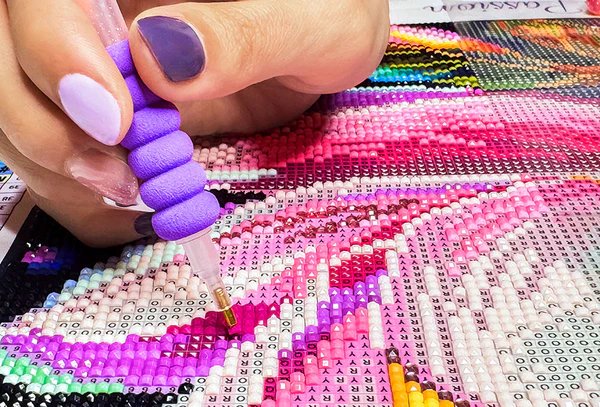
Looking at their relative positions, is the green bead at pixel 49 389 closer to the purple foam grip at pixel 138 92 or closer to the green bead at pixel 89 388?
the green bead at pixel 89 388

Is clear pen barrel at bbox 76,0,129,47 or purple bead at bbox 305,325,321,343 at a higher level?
clear pen barrel at bbox 76,0,129,47

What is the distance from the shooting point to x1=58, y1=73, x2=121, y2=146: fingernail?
30 cm

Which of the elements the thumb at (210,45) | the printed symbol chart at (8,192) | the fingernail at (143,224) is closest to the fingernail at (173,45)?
the thumb at (210,45)

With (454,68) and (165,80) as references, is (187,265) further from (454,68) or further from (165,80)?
(454,68)

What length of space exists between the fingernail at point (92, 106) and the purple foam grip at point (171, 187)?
3 cm

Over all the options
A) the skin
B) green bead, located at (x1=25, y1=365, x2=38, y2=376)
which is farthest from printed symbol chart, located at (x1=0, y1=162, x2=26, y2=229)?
green bead, located at (x1=25, y1=365, x2=38, y2=376)

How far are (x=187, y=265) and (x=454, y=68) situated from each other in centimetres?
37

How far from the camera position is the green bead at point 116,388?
1.19 ft

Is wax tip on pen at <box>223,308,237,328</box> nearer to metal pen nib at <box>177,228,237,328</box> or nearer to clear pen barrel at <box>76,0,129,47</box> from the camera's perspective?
metal pen nib at <box>177,228,237,328</box>

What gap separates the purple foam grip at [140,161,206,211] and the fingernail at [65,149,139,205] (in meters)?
0.03

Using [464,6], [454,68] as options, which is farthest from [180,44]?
[464,6]

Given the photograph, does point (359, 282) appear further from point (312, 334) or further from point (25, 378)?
point (25, 378)

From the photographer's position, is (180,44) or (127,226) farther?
(127,226)

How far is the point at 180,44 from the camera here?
0.32m
